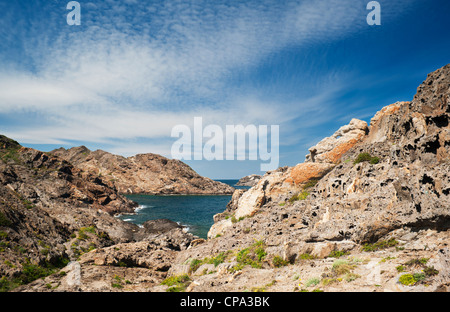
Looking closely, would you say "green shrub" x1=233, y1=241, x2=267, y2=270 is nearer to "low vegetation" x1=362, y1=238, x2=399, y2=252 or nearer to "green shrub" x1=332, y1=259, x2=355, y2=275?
"green shrub" x1=332, y1=259, x2=355, y2=275

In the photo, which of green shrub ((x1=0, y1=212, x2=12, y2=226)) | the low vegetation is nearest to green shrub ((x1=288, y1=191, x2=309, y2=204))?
the low vegetation

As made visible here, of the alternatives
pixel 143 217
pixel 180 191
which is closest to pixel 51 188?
pixel 143 217

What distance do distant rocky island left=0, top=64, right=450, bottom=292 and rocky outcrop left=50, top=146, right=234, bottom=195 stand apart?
111791 millimetres

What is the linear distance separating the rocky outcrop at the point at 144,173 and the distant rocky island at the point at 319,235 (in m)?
112

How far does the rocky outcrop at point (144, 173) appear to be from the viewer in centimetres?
15138

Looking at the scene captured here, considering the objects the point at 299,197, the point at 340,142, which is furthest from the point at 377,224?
the point at 340,142

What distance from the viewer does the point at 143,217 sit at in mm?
71875

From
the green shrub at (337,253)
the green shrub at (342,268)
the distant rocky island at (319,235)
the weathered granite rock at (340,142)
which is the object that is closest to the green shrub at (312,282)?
the distant rocky island at (319,235)

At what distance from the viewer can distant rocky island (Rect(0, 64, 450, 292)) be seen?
11.3 metres

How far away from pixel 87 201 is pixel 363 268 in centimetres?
7070

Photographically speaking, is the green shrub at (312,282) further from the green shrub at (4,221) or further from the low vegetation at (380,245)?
the green shrub at (4,221)

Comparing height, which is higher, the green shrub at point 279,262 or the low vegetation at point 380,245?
the low vegetation at point 380,245

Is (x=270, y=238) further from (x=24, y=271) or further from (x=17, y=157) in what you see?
(x=17, y=157)

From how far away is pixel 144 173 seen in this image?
15788 centimetres
